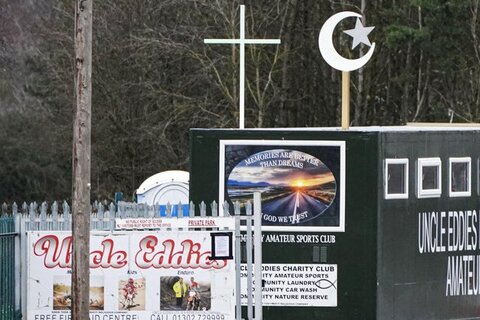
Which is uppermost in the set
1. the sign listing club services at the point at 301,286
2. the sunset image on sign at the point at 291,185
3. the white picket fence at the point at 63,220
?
the sunset image on sign at the point at 291,185

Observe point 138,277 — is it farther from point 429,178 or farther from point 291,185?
point 429,178

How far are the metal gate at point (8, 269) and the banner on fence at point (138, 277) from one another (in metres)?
0.26

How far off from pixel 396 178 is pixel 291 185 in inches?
53.7

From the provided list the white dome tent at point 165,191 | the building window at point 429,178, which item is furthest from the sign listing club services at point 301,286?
the white dome tent at point 165,191

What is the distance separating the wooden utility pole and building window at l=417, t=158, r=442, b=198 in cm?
475

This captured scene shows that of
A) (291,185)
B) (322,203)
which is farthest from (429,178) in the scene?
(291,185)

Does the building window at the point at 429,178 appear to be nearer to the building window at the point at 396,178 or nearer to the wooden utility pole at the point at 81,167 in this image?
the building window at the point at 396,178

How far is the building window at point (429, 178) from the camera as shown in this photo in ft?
53.5

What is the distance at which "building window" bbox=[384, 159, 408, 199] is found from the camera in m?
15.9

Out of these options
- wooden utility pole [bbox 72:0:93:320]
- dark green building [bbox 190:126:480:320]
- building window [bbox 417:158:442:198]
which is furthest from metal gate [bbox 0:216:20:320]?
building window [bbox 417:158:442:198]

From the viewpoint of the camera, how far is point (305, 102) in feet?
144

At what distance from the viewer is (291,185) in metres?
15.8

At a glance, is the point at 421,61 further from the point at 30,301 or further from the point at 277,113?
the point at 30,301

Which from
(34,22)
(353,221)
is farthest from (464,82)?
(353,221)
